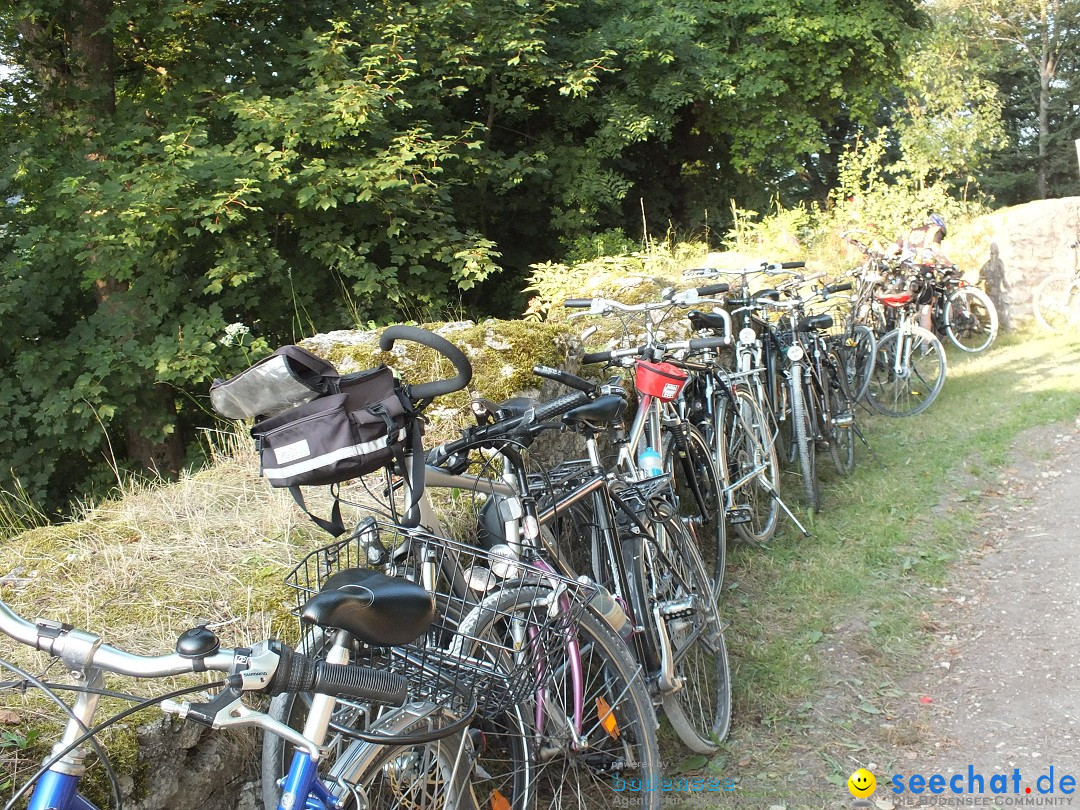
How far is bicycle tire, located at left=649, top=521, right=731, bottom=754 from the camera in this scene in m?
3.00

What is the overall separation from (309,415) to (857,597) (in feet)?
10.9

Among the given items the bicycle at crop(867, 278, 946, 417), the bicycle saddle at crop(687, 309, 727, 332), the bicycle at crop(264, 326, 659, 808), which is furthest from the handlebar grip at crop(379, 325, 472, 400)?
the bicycle at crop(867, 278, 946, 417)

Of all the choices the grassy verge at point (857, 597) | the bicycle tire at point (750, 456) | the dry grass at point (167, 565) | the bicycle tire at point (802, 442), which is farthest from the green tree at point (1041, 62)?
the dry grass at point (167, 565)

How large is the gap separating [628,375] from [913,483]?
236 centimetres

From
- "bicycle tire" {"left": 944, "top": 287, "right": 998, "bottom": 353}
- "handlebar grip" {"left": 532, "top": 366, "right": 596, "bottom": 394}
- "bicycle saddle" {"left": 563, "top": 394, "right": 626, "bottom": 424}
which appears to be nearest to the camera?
"bicycle saddle" {"left": 563, "top": 394, "right": 626, "bottom": 424}

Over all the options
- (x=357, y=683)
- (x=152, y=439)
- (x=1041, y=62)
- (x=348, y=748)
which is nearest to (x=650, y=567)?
(x=348, y=748)

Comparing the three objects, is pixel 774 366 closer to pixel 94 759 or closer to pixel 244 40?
pixel 94 759

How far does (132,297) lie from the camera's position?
7.93m

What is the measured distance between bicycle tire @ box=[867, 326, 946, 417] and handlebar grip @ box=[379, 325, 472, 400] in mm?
6292

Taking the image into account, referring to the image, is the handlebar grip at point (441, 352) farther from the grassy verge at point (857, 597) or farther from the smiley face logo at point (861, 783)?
the smiley face logo at point (861, 783)

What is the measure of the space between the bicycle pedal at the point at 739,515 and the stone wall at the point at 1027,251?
26.0ft

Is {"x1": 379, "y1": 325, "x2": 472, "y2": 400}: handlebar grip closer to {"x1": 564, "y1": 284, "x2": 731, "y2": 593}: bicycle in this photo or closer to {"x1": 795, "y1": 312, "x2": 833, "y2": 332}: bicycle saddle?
{"x1": 564, "y1": 284, "x2": 731, "y2": 593}: bicycle

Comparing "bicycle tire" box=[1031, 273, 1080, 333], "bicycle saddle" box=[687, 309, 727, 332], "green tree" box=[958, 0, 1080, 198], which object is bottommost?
"bicycle tire" box=[1031, 273, 1080, 333]

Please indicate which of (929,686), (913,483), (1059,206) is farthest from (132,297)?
(1059,206)
